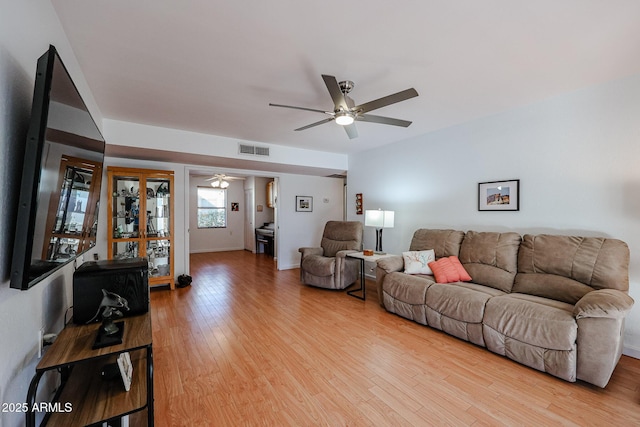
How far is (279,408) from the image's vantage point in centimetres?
183

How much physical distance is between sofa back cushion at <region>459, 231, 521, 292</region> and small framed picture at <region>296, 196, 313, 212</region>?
11.7ft

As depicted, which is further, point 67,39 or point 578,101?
Answer: point 578,101

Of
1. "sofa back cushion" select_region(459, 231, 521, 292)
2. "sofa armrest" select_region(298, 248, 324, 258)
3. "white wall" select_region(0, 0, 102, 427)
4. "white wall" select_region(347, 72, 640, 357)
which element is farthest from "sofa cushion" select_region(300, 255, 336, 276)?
"white wall" select_region(0, 0, 102, 427)

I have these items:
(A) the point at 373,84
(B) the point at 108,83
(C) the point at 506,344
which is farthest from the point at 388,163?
(B) the point at 108,83

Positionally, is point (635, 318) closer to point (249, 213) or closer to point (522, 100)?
point (522, 100)

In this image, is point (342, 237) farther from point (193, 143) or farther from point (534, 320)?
point (534, 320)

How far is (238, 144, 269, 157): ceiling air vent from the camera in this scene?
175 inches

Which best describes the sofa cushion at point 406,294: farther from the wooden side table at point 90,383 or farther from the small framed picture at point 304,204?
the small framed picture at point 304,204

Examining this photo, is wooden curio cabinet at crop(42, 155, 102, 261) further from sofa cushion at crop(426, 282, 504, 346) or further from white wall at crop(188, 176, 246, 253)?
white wall at crop(188, 176, 246, 253)

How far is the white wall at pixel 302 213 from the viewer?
5.96 meters

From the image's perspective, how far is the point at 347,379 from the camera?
2.13 meters

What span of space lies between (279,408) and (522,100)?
3728 millimetres

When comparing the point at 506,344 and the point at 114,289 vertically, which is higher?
the point at 114,289

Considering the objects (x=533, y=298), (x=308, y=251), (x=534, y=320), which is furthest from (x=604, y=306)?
(x=308, y=251)
